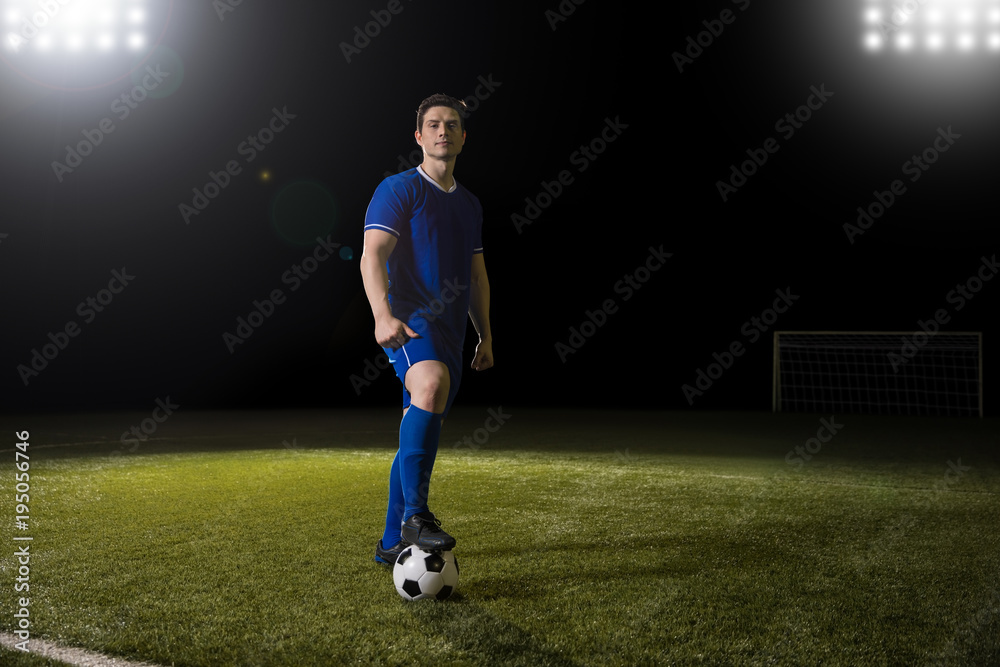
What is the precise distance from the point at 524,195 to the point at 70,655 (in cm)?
1145

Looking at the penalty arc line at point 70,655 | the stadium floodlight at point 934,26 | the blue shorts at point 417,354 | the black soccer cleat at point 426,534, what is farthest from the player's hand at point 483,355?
the stadium floodlight at point 934,26

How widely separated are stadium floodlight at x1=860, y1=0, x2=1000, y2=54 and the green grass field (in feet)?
20.9

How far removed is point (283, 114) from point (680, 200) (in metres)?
6.24

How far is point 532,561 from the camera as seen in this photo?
255 centimetres

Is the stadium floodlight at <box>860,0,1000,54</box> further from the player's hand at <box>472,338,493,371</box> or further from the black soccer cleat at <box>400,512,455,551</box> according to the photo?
the black soccer cleat at <box>400,512,455,551</box>

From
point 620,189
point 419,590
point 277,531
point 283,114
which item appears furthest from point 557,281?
point 419,590

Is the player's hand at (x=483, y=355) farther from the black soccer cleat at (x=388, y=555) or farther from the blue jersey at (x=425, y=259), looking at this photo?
the black soccer cleat at (x=388, y=555)

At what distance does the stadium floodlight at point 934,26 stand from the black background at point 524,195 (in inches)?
11.6

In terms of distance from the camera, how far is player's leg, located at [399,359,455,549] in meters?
2.26

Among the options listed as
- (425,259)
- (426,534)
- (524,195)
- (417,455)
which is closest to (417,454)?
(417,455)

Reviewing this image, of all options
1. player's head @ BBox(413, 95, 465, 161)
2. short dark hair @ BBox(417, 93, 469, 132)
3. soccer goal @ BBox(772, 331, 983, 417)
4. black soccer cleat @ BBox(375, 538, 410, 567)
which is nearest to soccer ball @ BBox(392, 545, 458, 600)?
black soccer cleat @ BBox(375, 538, 410, 567)

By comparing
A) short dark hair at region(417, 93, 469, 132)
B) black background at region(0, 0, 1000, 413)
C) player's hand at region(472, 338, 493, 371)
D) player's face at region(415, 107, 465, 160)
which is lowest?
player's hand at region(472, 338, 493, 371)

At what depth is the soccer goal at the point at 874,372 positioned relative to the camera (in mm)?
11945

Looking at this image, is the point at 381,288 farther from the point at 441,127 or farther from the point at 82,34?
the point at 82,34
